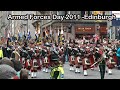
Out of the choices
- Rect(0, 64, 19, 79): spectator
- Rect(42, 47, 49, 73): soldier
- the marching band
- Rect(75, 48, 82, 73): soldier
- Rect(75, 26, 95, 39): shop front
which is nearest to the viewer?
Rect(0, 64, 19, 79): spectator

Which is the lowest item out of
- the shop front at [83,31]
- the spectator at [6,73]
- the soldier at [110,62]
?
the soldier at [110,62]

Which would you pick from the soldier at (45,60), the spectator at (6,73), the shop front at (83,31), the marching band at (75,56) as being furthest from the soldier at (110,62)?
the shop front at (83,31)

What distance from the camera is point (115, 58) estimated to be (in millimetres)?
15953

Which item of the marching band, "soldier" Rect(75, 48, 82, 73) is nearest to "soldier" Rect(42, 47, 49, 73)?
the marching band

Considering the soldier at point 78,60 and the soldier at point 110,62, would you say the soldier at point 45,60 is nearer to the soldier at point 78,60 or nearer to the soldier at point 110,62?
the soldier at point 78,60

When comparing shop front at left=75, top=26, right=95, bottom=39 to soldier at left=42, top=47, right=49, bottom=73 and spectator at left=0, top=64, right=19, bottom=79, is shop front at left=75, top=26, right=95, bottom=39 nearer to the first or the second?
soldier at left=42, top=47, right=49, bottom=73

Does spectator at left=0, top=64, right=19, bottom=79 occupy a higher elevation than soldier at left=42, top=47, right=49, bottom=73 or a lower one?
higher

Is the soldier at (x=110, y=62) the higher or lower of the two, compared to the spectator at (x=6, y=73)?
lower

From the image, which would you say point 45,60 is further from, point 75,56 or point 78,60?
point 78,60

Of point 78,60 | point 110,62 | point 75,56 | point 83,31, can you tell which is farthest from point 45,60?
point 83,31
